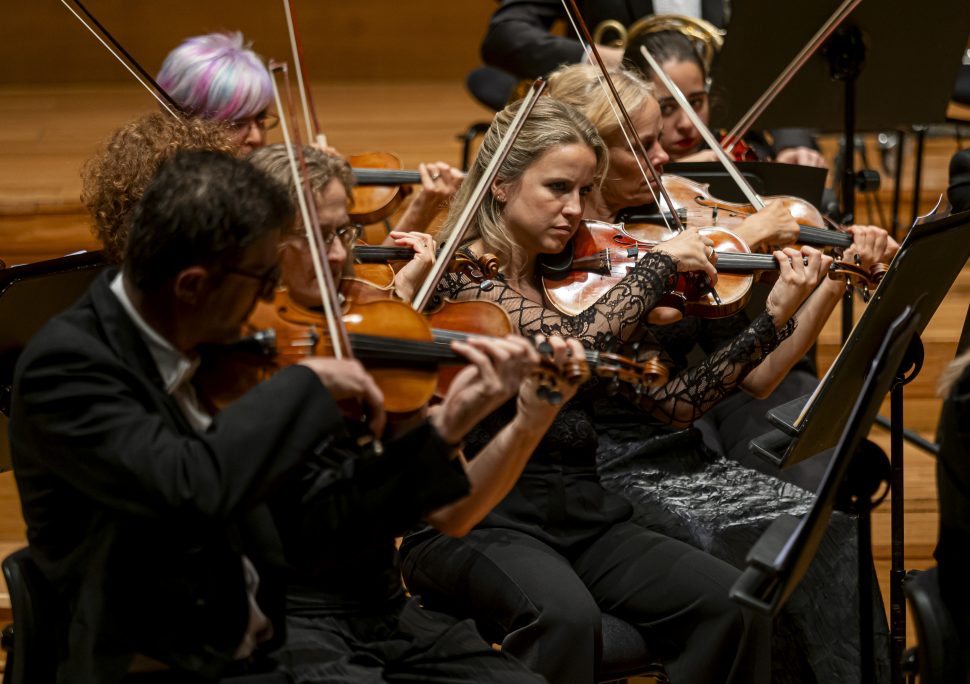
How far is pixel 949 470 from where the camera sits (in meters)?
1.38

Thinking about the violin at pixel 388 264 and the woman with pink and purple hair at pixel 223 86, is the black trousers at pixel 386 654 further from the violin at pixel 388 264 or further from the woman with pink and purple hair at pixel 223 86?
the woman with pink and purple hair at pixel 223 86

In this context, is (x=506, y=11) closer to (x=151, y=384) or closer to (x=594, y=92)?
(x=594, y=92)

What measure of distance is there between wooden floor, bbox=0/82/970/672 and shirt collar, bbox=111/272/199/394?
125 cm

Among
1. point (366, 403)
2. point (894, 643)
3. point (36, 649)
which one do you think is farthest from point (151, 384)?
point (894, 643)

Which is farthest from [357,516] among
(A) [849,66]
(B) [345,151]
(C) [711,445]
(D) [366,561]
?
(B) [345,151]

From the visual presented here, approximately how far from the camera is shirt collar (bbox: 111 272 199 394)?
126cm

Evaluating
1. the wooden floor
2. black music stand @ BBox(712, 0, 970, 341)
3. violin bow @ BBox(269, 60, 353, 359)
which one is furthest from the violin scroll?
black music stand @ BBox(712, 0, 970, 341)

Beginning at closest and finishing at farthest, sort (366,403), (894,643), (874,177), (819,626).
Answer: (366,403)
(894,643)
(819,626)
(874,177)

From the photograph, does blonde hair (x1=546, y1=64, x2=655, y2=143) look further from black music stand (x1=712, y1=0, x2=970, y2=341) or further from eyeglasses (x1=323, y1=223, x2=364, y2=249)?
eyeglasses (x1=323, y1=223, x2=364, y2=249)

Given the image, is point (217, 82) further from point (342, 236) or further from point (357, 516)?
point (357, 516)

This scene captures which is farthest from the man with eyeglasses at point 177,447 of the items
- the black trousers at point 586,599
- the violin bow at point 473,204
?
the black trousers at point 586,599

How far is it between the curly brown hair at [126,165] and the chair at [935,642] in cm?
115

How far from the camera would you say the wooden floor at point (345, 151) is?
2.84 meters

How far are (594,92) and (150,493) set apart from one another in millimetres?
1389
